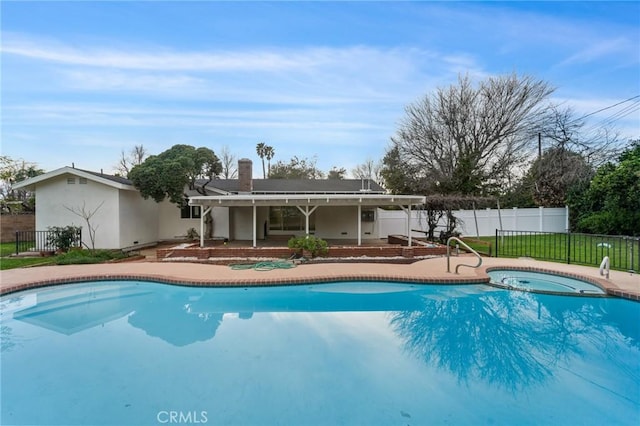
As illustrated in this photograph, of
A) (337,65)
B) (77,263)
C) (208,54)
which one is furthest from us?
(337,65)

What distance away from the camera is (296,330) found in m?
6.41

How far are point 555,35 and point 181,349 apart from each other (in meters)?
18.7

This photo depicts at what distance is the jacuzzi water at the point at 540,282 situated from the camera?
861 cm

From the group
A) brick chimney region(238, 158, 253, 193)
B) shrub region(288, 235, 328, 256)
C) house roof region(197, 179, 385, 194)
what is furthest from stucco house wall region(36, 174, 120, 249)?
shrub region(288, 235, 328, 256)

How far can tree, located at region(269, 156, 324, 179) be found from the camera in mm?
40062

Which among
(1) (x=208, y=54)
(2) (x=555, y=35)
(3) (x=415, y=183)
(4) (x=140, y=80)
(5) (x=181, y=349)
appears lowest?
(5) (x=181, y=349)

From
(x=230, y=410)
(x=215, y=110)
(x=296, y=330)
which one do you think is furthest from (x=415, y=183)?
(x=230, y=410)

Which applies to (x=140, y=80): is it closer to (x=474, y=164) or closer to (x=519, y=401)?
(x=519, y=401)

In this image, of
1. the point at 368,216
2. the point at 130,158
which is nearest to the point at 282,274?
the point at 368,216

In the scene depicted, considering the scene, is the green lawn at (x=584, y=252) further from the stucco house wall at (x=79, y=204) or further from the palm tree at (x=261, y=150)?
the palm tree at (x=261, y=150)

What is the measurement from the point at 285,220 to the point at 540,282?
11161 mm

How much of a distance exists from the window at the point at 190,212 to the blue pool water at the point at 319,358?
8.76 m

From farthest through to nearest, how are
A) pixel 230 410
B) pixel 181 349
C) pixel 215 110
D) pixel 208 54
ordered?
pixel 215 110
pixel 208 54
pixel 181 349
pixel 230 410

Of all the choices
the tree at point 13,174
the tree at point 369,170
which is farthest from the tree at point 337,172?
the tree at point 13,174
